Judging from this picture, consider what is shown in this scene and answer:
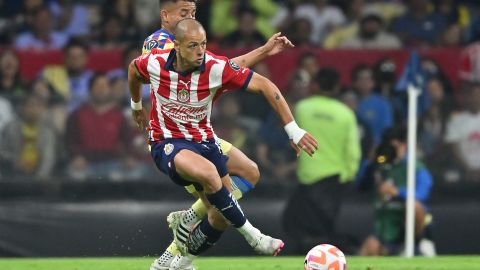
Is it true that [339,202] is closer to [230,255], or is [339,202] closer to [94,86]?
[230,255]

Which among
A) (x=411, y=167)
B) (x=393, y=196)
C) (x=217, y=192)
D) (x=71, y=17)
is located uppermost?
(x=217, y=192)

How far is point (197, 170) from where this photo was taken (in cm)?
936

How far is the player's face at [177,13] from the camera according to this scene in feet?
34.1

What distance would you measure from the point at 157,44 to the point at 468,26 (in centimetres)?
847

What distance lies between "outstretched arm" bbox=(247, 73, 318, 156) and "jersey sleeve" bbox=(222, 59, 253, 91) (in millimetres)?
44

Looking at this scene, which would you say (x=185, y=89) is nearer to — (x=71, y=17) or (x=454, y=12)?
(x=71, y=17)

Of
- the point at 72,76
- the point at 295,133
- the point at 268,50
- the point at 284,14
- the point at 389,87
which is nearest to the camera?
the point at 295,133

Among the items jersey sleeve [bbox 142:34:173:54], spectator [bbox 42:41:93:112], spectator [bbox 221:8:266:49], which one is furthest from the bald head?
spectator [bbox 221:8:266:49]

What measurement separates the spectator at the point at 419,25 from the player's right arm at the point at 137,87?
7636 mm

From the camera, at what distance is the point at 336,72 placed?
1452cm

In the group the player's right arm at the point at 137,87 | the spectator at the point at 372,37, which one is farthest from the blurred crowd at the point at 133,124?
the player's right arm at the point at 137,87

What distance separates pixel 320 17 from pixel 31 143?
518cm

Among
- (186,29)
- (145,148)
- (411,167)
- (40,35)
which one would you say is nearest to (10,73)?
(145,148)

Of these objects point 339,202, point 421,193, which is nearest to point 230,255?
point 339,202
